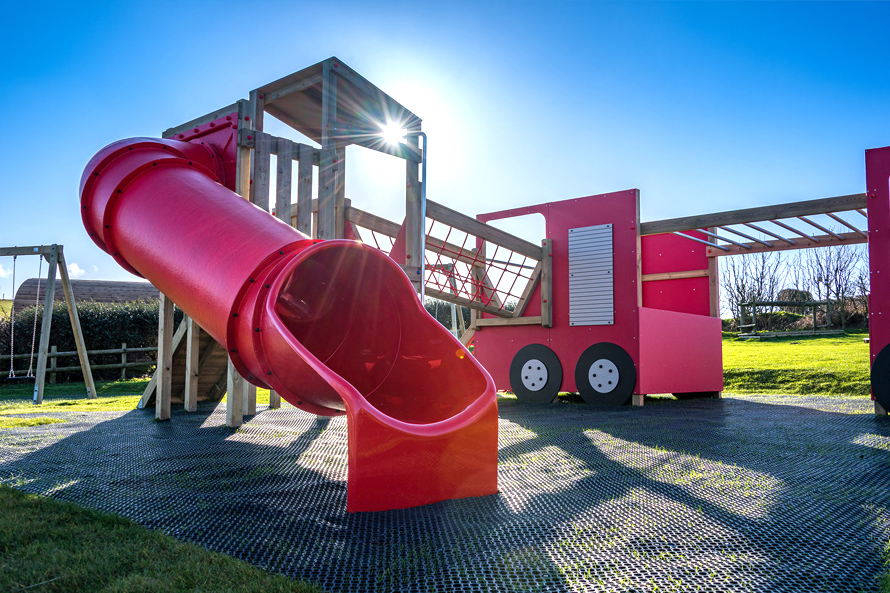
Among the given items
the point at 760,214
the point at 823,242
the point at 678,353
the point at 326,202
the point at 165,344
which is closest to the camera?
the point at 326,202

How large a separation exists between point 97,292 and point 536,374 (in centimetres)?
1396

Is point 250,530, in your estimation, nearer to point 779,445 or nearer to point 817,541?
point 817,541

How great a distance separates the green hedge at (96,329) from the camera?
1038 centimetres

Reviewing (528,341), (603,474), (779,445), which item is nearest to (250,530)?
(603,474)

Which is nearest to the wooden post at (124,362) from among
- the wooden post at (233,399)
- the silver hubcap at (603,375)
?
the wooden post at (233,399)

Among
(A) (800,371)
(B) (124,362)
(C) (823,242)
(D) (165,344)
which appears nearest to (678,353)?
(C) (823,242)

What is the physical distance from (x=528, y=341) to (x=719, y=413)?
2839 millimetres

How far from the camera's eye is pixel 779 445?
3549 millimetres

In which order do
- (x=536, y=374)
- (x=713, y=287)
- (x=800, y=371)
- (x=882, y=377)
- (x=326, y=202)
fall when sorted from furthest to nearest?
1. (x=800, y=371)
2. (x=713, y=287)
3. (x=536, y=374)
4. (x=882, y=377)
5. (x=326, y=202)

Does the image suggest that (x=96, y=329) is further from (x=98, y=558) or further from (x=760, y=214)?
(x=760, y=214)

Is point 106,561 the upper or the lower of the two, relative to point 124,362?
upper

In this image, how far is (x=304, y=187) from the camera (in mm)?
4477

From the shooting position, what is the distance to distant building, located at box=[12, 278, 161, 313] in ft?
50.3

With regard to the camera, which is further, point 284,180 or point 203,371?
point 203,371
